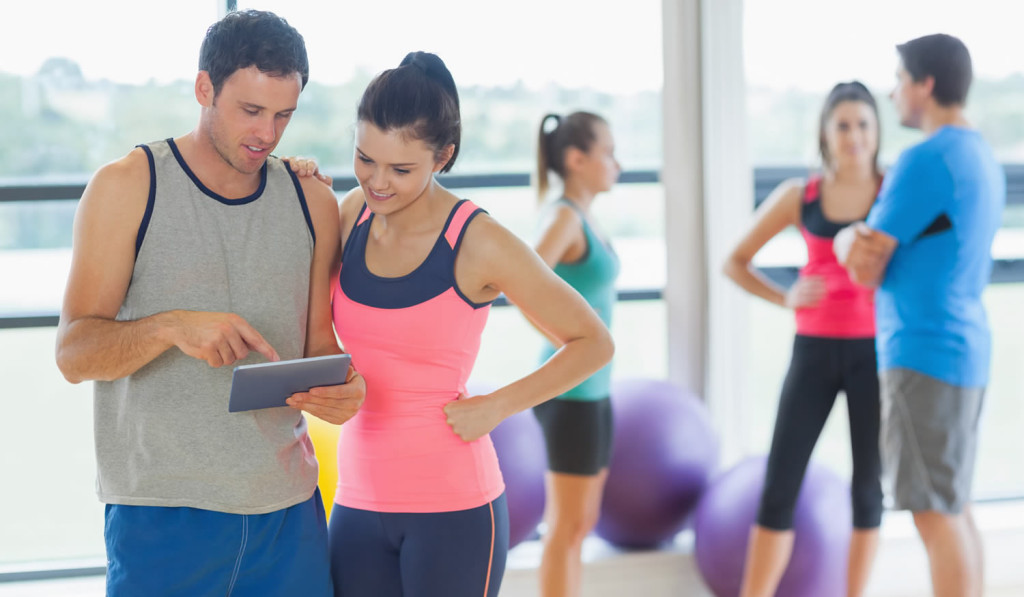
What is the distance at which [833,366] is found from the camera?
2.53 metres

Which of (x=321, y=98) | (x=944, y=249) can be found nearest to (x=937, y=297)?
(x=944, y=249)

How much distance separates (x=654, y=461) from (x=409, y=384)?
5.06 feet

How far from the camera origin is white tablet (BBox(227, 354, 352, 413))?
113cm

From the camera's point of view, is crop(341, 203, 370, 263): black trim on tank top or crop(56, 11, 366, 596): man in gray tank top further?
crop(341, 203, 370, 263): black trim on tank top

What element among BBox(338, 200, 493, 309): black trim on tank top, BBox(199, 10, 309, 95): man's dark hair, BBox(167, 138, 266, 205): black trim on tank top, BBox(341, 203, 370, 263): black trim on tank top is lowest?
BBox(338, 200, 493, 309): black trim on tank top

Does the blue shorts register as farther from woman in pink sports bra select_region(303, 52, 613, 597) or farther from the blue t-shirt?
the blue t-shirt

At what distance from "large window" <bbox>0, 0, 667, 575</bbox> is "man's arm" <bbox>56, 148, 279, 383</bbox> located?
154 centimetres

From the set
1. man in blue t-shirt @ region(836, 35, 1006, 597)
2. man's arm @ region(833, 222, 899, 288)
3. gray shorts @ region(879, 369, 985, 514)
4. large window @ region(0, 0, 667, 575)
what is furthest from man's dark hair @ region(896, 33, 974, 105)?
large window @ region(0, 0, 667, 575)

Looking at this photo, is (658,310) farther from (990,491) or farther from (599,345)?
(599,345)

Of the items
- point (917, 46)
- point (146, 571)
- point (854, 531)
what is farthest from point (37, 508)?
point (917, 46)

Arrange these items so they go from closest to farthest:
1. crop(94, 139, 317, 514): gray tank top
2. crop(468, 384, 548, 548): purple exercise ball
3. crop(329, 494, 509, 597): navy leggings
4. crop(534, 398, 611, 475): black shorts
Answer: crop(94, 139, 317, 514): gray tank top → crop(329, 494, 509, 597): navy leggings → crop(534, 398, 611, 475): black shorts → crop(468, 384, 548, 548): purple exercise ball

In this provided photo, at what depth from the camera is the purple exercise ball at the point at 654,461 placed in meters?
2.77

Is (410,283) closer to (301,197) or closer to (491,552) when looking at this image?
(301,197)

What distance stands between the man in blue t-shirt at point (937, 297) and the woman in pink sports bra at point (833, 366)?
296mm
